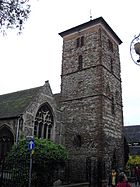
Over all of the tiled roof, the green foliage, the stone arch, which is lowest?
the green foliage

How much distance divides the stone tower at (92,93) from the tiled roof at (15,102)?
5071mm

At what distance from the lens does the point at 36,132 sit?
22.7m

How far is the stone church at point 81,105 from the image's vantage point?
22.5 meters

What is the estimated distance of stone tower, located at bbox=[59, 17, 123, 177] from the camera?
82.6 ft

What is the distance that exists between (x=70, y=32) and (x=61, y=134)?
13434mm

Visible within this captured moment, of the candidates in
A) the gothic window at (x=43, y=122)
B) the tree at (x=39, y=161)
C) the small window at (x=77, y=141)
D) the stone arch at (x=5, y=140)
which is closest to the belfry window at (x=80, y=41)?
the gothic window at (x=43, y=122)

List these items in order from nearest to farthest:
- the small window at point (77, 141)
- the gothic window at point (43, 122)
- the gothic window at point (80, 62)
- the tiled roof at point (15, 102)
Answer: the tiled roof at point (15, 102) < the gothic window at point (43, 122) < the small window at point (77, 141) < the gothic window at point (80, 62)

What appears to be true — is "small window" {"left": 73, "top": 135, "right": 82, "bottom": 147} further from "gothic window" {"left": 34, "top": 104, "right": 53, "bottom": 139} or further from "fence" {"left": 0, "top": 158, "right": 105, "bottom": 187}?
"fence" {"left": 0, "top": 158, "right": 105, "bottom": 187}

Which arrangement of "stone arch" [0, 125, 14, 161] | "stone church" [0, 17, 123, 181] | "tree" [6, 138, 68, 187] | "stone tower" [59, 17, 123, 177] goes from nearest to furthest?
"tree" [6, 138, 68, 187] → "stone arch" [0, 125, 14, 161] → "stone church" [0, 17, 123, 181] → "stone tower" [59, 17, 123, 177]

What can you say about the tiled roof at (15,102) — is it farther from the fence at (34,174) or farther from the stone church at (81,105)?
the fence at (34,174)

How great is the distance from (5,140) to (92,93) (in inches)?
399

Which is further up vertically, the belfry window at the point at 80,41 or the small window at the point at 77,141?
the belfry window at the point at 80,41

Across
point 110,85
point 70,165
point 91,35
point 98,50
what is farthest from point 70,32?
point 70,165

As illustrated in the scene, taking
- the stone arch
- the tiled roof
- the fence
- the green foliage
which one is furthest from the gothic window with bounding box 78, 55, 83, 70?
the green foliage
